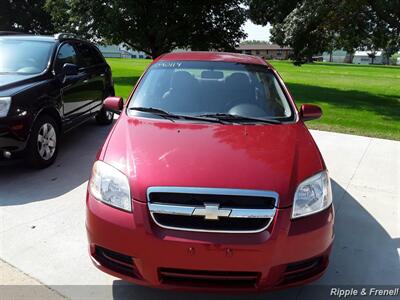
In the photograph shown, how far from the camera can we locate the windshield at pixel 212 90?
149 inches

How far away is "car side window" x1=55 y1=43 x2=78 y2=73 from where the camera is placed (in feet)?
20.2

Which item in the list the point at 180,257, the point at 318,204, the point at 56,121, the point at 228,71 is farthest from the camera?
the point at 56,121

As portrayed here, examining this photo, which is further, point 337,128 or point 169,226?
point 337,128

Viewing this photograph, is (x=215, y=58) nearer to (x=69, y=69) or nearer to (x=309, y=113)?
(x=309, y=113)

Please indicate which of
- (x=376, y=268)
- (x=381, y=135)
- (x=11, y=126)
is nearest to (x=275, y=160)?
(x=376, y=268)

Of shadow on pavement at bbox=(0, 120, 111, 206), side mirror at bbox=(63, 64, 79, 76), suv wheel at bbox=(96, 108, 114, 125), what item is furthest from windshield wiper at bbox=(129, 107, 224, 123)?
suv wheel at bbox=(96, 108, 114, 125)

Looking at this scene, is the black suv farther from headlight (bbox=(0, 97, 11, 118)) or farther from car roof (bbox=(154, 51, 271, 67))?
car roof (bbox=(154, 51, 271, 67))

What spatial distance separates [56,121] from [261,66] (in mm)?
3080

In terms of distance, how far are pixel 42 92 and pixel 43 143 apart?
0.67m

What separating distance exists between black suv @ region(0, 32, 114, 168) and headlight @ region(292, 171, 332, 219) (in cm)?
364

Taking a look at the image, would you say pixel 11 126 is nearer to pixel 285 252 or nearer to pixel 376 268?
pixel 285 252

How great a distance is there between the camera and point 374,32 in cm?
1606

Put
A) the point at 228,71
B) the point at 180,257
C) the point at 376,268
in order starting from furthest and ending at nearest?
the point at 228,71
the point at 376,268
the point at 180,257

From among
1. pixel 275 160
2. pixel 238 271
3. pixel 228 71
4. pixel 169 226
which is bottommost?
pixel 238 271
